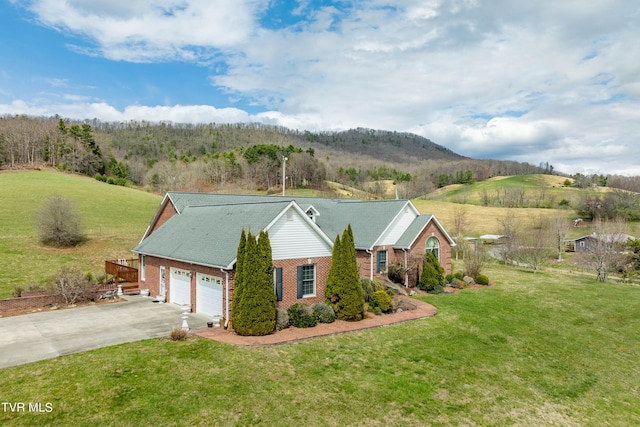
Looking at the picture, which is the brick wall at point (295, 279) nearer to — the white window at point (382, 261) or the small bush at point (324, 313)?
the small bush at point (324, 313)

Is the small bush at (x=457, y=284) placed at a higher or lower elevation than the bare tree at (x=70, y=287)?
lower

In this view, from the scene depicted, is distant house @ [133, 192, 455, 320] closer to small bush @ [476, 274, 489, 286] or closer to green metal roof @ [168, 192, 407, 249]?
green metal roof @ [168, 192, 407, 249]

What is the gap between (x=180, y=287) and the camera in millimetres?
22078

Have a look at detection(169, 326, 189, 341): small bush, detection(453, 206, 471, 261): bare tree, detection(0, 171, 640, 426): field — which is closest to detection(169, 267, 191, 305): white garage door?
detection(169, 326, 189, 341): small bush

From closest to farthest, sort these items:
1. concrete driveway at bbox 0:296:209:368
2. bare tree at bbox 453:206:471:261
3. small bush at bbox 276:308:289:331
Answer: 1. concrete driveway at bbox 0:296:209:368
2. small bush at bbox 276:308:289:331
3. bare tree at bbox 453:206:471:261

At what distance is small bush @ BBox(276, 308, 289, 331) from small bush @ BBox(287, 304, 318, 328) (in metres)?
0.33

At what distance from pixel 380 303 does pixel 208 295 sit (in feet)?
29.3

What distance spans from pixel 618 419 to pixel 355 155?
189756 millimetres

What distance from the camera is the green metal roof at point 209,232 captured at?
1919 cm

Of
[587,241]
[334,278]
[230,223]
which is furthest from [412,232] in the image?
[587,241]

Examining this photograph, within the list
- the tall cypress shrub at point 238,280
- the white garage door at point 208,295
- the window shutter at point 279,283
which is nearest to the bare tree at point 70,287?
the white garage door at point 208,295

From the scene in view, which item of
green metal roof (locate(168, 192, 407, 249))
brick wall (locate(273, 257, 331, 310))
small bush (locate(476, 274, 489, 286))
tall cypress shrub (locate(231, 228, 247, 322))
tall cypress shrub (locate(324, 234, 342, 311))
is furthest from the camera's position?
small bush (locate(476, 274, 489, 286))

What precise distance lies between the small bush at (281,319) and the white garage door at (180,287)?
6.33 meters

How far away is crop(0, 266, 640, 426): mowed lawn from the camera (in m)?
10.4
